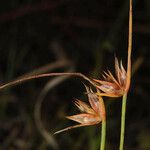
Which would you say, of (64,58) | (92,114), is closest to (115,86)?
(92,114)

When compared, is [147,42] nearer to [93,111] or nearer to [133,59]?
[133,59]

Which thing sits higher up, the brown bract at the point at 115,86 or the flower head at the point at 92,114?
the brown bract at the point at 115,86

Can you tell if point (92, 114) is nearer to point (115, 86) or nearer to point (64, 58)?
point (115, 86)

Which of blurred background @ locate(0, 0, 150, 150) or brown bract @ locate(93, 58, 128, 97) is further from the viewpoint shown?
blurred background @ locate(0, 0, 150, 150)

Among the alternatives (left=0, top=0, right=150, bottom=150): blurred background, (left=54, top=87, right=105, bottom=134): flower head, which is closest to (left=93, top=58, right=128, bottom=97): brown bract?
(left=54, top=87, right=105, bottom=134): flower head

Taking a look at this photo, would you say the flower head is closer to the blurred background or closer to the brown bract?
the brown bract

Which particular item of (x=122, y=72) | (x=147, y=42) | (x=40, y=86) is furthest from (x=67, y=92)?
(x=122, y=72)

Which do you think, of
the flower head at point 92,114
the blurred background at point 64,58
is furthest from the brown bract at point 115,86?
the blurred background at point 64,58

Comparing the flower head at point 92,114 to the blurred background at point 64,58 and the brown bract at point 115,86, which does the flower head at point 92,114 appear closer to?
the brown bract at point 115,86
